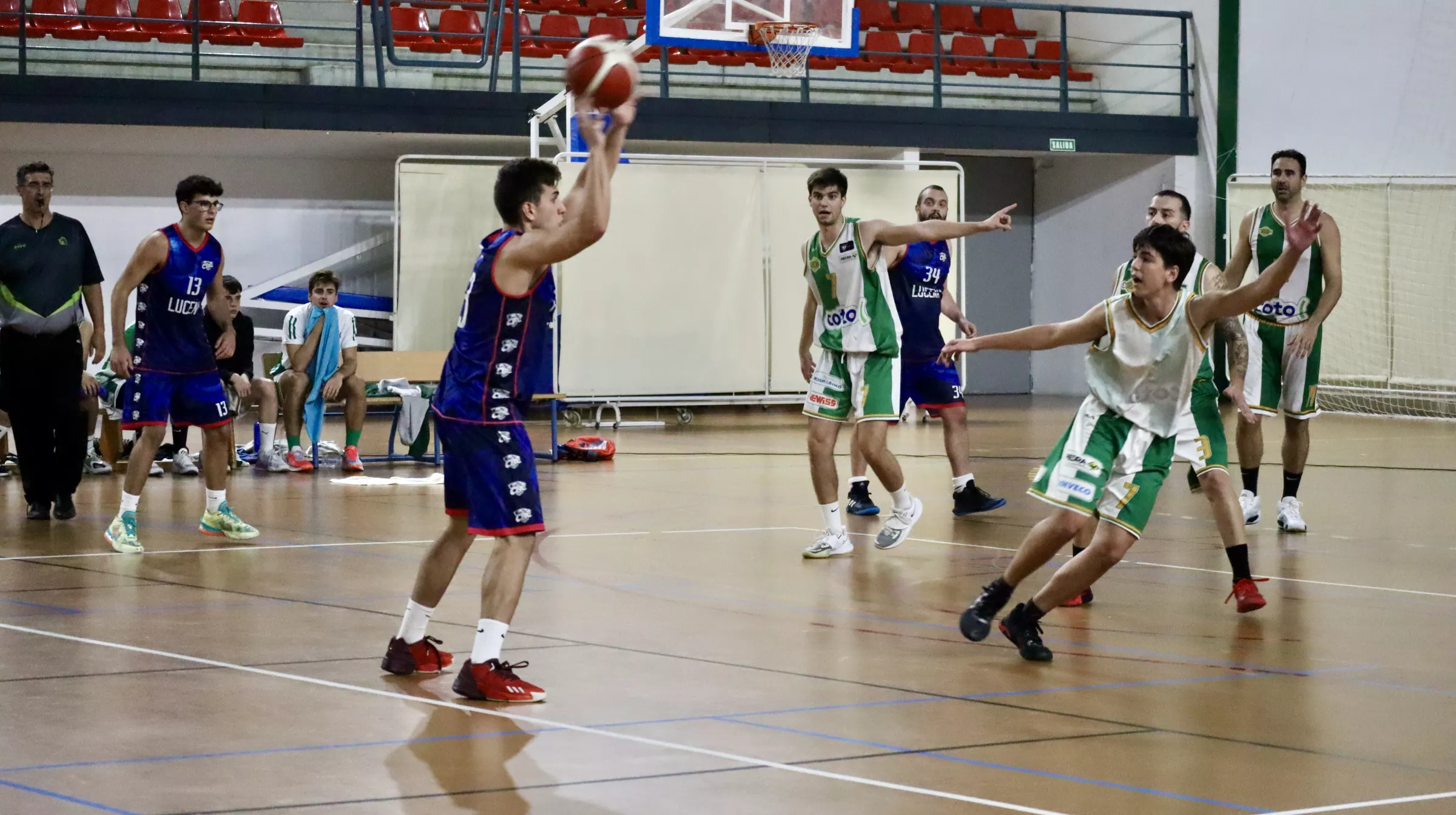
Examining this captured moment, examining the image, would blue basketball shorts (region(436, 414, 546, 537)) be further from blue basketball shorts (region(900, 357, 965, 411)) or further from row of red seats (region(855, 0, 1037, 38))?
row of red seats (region(855, 0, 1037, 38))

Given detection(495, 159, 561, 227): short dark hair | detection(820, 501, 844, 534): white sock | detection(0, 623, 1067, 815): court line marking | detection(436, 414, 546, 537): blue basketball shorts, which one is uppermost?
detection(495, 159, 561, 227): short dark hair

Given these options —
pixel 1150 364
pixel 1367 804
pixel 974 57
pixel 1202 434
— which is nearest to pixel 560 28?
pixel 974 57

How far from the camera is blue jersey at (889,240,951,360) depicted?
973 cm

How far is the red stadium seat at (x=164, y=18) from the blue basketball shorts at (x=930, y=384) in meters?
13.3

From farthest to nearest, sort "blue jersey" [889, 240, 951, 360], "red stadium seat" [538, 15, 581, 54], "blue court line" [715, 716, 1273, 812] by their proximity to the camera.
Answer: "red stadium seat" [538, 15, 581, 54] < "blue jersey" [889, 240, 951, 360] < "blue court line" [715, 716, 1273, 812]

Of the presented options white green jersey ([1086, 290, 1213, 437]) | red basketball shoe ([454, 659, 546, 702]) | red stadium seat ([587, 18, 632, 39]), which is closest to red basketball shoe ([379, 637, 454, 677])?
red basketball shoe ([454, 659, 546, 702])

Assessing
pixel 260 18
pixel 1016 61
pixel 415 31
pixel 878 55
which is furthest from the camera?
pixel 1016 61

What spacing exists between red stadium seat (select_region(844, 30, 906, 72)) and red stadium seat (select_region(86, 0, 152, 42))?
30.5 feet

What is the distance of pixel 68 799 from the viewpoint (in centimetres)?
348

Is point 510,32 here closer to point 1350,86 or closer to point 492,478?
point 1350,86

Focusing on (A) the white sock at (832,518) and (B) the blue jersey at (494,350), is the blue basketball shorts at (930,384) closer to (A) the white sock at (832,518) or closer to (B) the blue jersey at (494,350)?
(A) the white sock at (832,518)

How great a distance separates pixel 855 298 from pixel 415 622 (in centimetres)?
351

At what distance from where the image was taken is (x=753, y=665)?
16.8 ft

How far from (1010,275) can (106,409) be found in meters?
16.1
